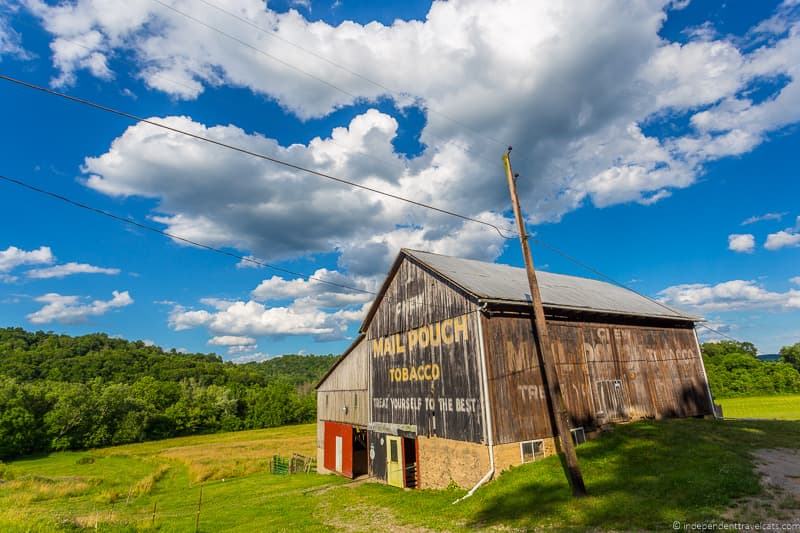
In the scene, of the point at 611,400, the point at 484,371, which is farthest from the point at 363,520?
the point at 611,400

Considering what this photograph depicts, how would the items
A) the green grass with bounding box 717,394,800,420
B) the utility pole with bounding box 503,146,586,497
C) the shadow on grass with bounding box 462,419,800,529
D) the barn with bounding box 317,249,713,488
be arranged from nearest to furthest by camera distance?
the shadow on grass with bounding box 462,419,800,529 → the utility pole with bounding box 503,146,586,497 → the barn with bounding box 317,249,713,488 → the green grass with bounding box 717,394,800,420

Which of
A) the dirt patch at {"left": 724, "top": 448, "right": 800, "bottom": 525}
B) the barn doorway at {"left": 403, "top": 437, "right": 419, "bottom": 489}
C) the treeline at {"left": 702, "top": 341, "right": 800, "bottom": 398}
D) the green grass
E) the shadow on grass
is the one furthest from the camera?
the treeline at {"left": 702, "top": 341, "right": 800, "bottom": 398}

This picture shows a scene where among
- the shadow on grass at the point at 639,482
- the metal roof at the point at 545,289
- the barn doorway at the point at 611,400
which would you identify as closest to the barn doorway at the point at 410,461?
the shadow on grass at the point at 639,482

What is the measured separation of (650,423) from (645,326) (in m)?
6.60

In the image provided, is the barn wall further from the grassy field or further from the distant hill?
the distant hill

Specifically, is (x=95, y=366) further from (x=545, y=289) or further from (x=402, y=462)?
(x=545, y=289)

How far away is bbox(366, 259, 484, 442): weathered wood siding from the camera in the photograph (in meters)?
18.6

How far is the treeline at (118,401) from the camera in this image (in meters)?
58.3

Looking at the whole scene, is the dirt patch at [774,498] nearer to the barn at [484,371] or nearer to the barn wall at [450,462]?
the barn at [484,371]

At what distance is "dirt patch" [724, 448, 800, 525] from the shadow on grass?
0.33 m

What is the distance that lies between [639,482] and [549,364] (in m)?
4.59

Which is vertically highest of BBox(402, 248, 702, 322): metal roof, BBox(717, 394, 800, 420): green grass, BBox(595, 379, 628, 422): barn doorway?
BBox(402, 248, 702, 322): metal roof

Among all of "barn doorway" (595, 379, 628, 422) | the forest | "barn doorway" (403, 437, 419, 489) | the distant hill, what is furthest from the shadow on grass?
the distant hill

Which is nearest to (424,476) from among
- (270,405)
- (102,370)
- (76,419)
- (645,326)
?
(645,326)
